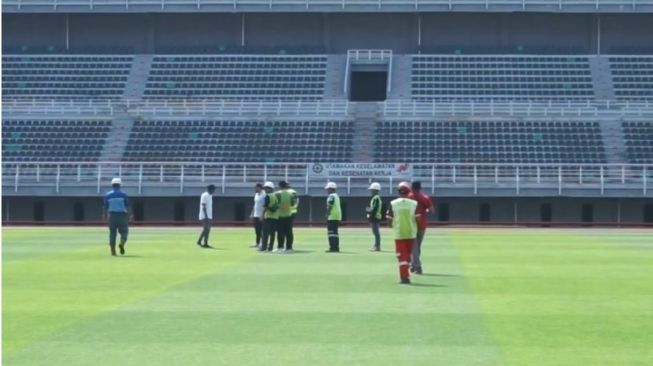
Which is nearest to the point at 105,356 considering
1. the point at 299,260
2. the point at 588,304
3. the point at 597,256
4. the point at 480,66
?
the point at 588,304

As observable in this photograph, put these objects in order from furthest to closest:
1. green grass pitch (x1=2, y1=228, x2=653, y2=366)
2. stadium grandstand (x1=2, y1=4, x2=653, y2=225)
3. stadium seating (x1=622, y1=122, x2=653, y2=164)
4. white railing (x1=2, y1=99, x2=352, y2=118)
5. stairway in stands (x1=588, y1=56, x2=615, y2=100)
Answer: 1. stairway in stands (x1=588, y1=56, x2=615, y2=100)
2. white railing (x1=2, y1=99, x2=352, y2=118)
3. stadium seating (x1=622, y1=122, x2=653, y2=164)
4. stadium grandstand (x1=2, y1=4, x2=653, y2=225)
5. green grass pitch (x1=2, y1=228, x2=653, y2=366)

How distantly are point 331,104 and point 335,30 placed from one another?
8.47 m

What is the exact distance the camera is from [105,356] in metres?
11.8

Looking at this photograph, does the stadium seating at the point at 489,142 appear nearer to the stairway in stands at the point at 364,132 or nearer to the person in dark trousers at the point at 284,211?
the stairway in stands at the point at 364,132

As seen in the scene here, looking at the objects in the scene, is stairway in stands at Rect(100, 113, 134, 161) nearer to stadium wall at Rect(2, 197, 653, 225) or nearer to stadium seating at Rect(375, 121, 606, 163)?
stadium wall at Rect(2, 197, 653, 225)

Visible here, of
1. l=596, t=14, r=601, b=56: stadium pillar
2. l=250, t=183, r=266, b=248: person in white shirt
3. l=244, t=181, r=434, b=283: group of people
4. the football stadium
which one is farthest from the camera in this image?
l=596, t=14, r=601, b=56: stadium pillar

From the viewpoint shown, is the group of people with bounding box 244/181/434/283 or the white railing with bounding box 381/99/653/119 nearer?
the group of people with bounding box 244/181/434/283

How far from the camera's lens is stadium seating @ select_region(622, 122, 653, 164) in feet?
195

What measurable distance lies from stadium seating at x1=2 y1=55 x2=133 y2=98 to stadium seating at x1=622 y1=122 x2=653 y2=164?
27606 mm

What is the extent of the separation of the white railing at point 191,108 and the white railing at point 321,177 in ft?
22.3

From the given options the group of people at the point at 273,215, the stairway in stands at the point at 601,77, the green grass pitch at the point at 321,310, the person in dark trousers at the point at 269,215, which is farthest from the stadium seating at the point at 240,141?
the green grass pitch at the point at 321,310

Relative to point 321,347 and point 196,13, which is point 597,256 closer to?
point 321,347

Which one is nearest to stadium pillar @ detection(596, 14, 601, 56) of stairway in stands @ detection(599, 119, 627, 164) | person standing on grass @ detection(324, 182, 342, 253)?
stairway in stands @ detection(599, 119, 627, 164)

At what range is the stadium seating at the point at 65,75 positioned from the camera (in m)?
69.0
